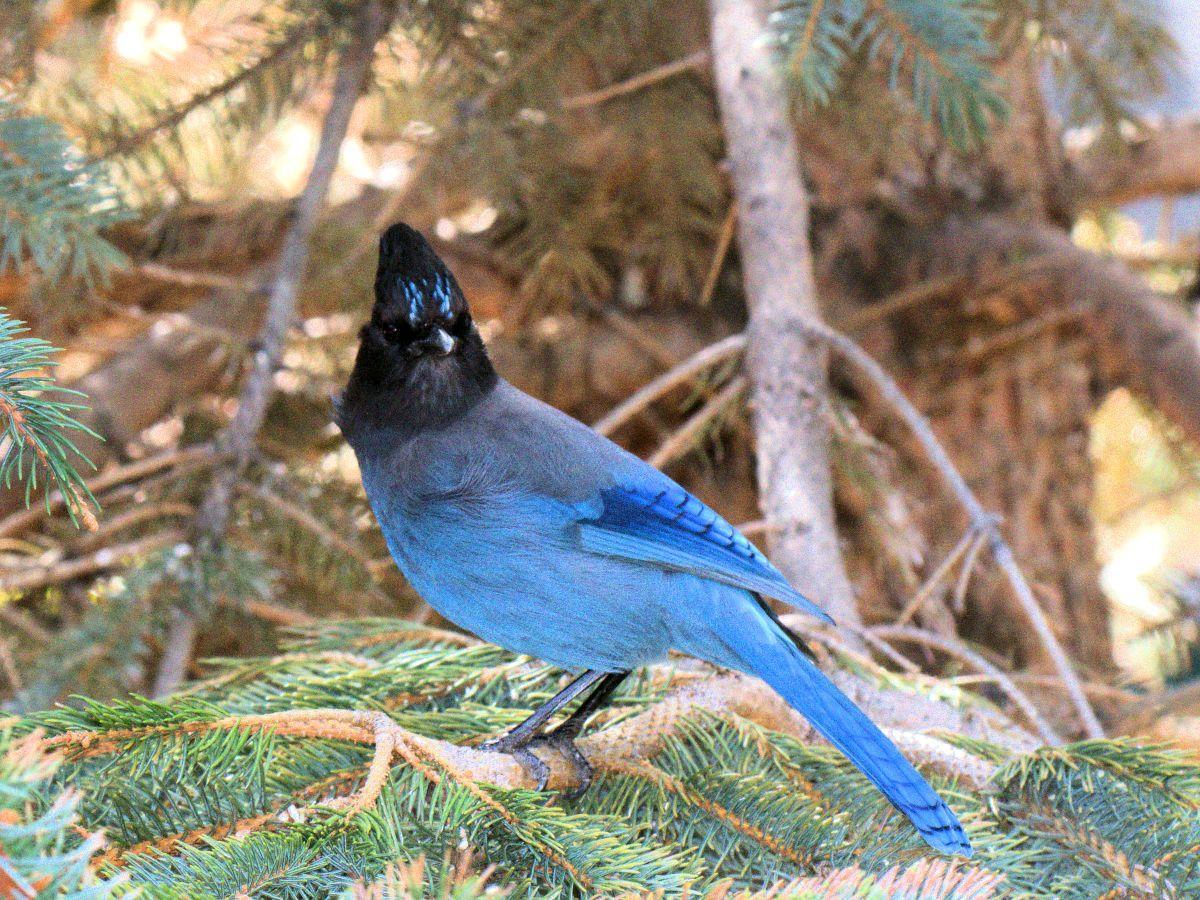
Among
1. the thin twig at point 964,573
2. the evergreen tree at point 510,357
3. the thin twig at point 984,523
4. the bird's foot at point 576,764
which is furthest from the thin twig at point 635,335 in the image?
the bird's foot at point 576,764

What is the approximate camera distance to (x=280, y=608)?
2.06 meters

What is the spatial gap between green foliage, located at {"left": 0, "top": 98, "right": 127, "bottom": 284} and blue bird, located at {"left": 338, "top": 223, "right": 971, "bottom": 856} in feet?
1.29

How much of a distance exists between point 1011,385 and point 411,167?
159 cm

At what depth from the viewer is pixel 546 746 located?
1.39 m

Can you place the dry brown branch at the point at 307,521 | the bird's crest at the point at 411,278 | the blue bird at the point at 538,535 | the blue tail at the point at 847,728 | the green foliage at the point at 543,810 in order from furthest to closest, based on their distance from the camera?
the dry brown branch at the point at 307,521 → the bird's crest at the point at 411,278 → the blue bird at the point at 538,535 → the blue tail at the point at 847,728 → the green foliage at the point at 543,810

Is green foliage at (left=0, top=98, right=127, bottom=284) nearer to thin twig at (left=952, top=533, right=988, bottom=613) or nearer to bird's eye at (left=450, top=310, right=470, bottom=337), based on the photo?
bird's eye at (left=450, top=310, right=470, bottom=337)

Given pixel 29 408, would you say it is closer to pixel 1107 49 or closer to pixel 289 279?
pixel 289 279

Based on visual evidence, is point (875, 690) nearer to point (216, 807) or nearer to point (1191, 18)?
point (216, 807)

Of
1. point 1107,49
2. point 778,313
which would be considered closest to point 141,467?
point 778,313

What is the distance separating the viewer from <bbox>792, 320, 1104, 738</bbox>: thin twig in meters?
1.72

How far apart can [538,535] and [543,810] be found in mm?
503

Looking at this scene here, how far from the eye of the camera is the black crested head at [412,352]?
62.7 inches

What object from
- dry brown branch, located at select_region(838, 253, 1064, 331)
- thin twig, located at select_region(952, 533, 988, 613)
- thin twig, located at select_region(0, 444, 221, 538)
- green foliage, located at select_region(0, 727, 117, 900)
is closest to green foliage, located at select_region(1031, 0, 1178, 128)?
dry brown branch, located at select_region(838, 253, 1064, 331)

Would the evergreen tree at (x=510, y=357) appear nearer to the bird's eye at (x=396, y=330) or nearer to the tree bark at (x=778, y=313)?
the tree bark at (x=778, y=313)
